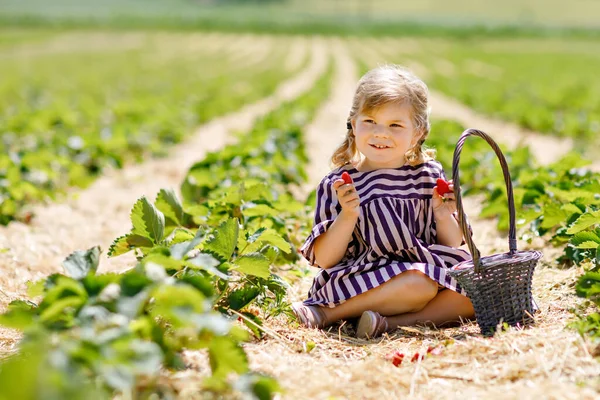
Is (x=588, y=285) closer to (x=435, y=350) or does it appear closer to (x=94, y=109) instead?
(x=435, y=350)

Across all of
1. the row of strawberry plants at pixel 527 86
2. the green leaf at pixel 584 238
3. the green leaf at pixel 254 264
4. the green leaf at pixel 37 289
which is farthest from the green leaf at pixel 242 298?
the row of strawberry plants at pixel 527 86

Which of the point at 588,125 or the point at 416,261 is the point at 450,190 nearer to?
the point at 416,261

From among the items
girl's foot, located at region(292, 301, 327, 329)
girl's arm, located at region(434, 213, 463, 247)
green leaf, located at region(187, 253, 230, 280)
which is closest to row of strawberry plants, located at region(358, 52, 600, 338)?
girl's arm, located at region(434, 213, 463, 247)

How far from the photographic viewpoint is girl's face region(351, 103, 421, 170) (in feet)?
10.9

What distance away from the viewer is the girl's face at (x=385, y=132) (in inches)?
131

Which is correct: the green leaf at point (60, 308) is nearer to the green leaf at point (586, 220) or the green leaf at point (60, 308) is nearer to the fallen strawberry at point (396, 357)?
the fallen strawberry at point (396, 357)

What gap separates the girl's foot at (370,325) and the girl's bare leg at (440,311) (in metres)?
0.11

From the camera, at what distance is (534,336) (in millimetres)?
2908

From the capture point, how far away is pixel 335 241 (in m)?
3.28

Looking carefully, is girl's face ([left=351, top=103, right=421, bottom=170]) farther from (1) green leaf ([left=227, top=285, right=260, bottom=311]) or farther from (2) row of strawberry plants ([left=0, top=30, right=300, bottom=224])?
(2) row of strawberry plants ([left=0, top=30, right=300, bottom=224])

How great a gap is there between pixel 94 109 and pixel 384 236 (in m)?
9.06

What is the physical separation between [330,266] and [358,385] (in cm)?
91

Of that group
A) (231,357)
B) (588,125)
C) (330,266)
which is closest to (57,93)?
(588,125)

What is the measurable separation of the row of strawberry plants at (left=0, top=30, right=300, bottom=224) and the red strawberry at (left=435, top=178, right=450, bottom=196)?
→ 3.27m
